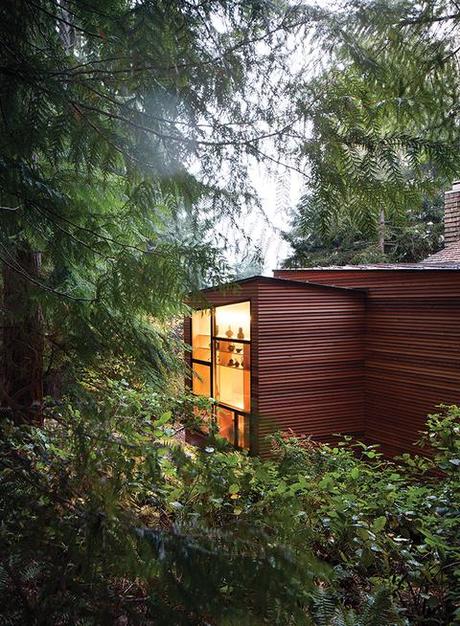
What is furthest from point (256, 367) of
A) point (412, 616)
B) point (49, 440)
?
point (412, 616)

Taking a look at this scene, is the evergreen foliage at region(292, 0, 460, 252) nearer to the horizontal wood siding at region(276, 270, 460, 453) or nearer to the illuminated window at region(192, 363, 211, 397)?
the horizontal wood siding at region(276, 270, 460, 453)

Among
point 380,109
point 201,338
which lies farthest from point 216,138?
point 201,338

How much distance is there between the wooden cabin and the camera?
17.8 ft

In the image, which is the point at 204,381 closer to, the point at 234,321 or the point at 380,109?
the point at 234,321

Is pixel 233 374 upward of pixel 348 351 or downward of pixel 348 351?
downward

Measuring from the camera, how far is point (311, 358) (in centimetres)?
607

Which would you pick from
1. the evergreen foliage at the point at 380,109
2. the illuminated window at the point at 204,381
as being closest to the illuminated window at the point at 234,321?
the illuminated window at the point at 204,381

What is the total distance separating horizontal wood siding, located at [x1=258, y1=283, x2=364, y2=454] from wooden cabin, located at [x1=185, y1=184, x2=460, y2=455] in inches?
0.5

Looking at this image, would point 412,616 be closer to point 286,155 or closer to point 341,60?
point 286,155

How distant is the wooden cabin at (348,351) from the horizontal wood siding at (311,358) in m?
0.01

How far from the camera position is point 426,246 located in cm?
1098

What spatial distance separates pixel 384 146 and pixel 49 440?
7.01 feet

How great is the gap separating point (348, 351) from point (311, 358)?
582 millimetres

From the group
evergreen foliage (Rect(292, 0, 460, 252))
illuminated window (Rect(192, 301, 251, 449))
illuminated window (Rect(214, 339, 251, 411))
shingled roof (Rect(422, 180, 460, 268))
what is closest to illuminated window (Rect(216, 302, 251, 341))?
illuminated window (Rect(192, 301, 251, 449))
